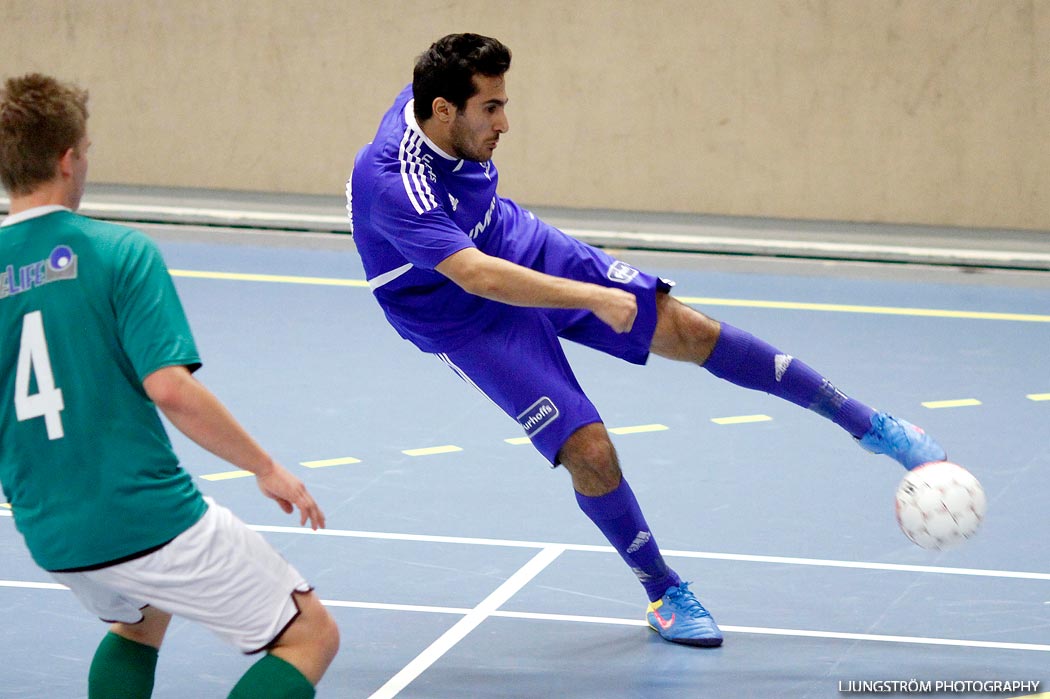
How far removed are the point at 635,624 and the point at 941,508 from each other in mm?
1136

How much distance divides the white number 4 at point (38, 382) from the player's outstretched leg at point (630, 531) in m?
2.02

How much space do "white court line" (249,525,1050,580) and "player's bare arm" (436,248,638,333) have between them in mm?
1669

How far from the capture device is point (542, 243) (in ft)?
17.5

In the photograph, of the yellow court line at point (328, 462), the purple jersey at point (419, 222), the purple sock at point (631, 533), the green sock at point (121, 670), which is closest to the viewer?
the green sock at point (121, 670)

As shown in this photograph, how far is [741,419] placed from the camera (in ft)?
25.1

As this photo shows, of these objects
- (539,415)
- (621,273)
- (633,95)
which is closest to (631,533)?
(539,415)

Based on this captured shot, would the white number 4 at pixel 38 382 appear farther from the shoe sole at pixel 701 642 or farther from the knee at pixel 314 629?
the shoe sole at pixel 701 642

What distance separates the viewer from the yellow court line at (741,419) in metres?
7.58

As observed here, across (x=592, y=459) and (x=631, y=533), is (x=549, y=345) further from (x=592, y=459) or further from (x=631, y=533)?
(x=631, y=533)

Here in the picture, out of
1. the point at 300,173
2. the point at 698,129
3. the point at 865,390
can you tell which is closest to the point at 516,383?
the point at 865,390

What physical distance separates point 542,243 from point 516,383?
0.65 m

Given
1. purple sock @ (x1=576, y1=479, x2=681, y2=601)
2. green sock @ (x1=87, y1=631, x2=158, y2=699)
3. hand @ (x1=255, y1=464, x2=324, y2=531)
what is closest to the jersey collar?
hand @ (x1=255, y1=464, x2=324, y2=531)

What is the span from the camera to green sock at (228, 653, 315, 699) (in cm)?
334

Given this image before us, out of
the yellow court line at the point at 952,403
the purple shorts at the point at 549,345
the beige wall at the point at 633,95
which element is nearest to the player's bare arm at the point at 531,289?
the purple shorts at the point at 549,345
